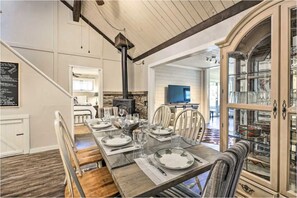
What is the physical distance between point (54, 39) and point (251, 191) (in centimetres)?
572

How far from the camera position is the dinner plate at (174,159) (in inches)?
38.0

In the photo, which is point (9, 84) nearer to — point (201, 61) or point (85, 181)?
point (85, 181)

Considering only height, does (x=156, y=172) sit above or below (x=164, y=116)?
below

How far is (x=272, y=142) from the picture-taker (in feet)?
4.59

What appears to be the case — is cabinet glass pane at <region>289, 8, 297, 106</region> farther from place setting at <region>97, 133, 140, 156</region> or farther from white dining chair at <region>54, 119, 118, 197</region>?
white dining chair at <region>54, 119, 118, 197</region>

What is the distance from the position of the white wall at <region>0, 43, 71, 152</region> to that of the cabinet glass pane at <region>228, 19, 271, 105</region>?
3515 mm

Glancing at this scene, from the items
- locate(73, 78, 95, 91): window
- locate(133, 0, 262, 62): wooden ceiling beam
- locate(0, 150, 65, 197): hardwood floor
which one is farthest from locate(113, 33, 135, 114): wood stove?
locate(73, 78, 95, 91): window

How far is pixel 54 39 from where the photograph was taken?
15.0ft

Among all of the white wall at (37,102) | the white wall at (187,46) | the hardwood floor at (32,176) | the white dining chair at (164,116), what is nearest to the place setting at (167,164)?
the white dining chair at (164,116)

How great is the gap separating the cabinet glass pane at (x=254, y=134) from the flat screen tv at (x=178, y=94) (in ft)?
12.8

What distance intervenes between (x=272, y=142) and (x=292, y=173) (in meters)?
0.28

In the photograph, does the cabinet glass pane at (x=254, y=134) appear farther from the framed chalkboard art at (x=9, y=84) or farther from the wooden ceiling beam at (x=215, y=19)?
the framed chalkboard art at (x=9, y=84)

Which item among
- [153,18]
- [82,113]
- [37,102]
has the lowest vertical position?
A: [82,113]

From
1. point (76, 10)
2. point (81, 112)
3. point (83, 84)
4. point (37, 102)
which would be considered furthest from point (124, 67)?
point (83, 84)
